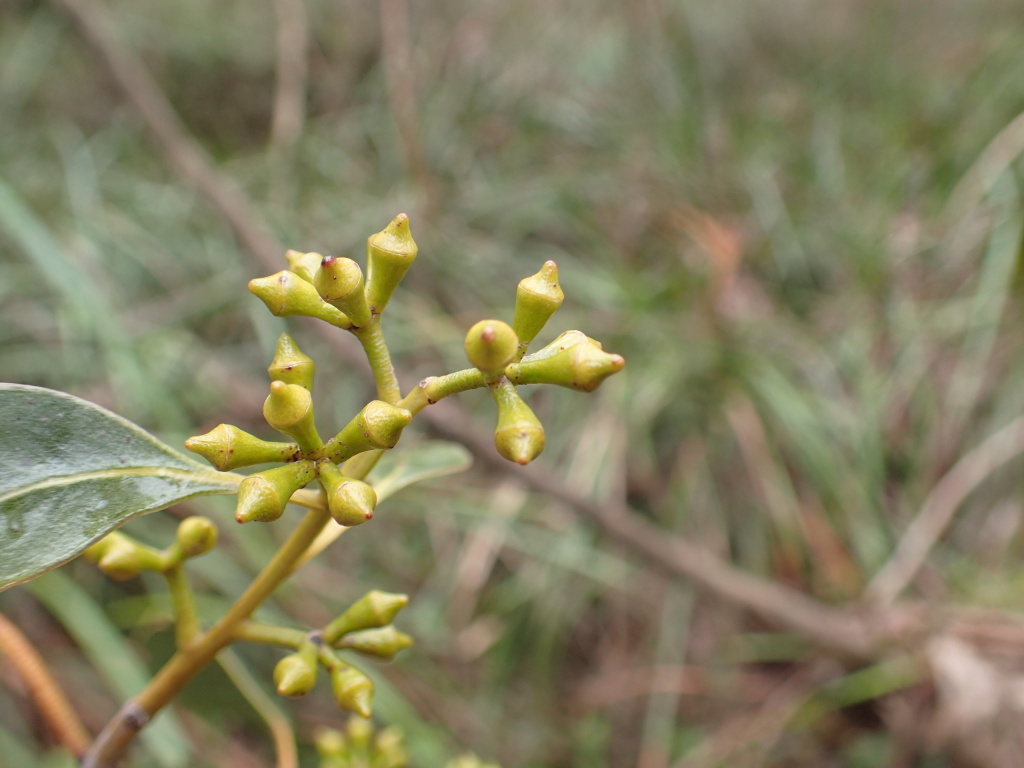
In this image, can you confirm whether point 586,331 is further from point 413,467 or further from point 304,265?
point 304,265

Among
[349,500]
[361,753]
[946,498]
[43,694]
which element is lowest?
[946,498]

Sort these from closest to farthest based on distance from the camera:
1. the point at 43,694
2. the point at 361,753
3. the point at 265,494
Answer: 1. the point at 265,494
2. the point at 43,694
3. the point at 361,753

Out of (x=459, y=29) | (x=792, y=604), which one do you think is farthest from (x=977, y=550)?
(x=459, y=29)

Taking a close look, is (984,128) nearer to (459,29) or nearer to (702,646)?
(702,646)

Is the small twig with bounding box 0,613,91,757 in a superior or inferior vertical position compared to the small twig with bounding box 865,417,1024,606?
superior

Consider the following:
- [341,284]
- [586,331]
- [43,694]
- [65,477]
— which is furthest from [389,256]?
[586,331]

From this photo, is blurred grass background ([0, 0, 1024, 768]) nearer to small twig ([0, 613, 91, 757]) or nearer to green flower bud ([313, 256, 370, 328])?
small twig ([0, 613, 91, 757])

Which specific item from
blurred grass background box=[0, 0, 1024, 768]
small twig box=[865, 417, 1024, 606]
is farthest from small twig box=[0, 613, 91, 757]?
→ small twig box=[865, 417, 1024, 606]
